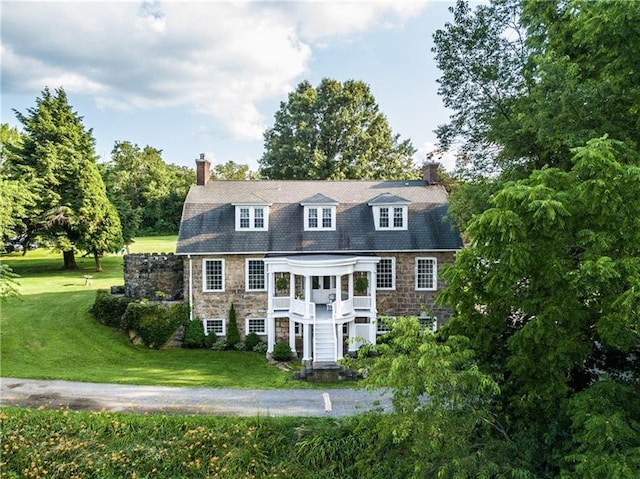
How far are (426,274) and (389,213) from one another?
3.71 meters

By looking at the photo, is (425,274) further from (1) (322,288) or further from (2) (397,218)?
(1) (322,288)

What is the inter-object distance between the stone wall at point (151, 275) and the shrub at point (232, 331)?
11.4 ft

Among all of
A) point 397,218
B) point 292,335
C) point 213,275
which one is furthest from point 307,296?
point 397,218

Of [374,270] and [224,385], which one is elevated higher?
[374,270]

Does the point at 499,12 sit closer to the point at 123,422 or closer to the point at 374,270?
the point at 374,270

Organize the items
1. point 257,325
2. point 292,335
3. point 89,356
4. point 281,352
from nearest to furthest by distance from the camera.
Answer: point 89,356, point 281,352, point 292,335, point 257,325

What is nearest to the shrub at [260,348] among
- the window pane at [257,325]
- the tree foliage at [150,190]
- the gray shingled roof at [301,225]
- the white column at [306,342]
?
the window pane at [257,325]

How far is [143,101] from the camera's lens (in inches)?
839

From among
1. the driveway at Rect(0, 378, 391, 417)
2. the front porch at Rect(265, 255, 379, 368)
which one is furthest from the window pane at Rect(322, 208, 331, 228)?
the driveway at Rect(0, 378, 391, 417)

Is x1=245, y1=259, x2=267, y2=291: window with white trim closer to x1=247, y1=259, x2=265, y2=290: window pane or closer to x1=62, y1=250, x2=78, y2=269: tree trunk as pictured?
x1=247, y1=259, x2=265, y2=290: window pane

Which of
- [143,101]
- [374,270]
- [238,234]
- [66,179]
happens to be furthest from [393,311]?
[66,179]

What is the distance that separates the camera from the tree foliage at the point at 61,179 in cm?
3200

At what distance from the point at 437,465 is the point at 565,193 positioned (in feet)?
20.2

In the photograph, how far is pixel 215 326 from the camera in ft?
73.1
